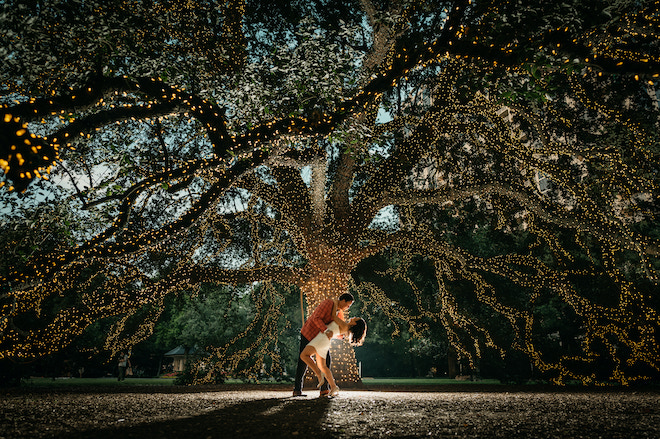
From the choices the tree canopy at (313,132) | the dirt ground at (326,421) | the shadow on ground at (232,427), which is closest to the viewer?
the shadow on ground at (232,427)

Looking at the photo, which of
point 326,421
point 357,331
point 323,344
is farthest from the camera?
point 357,331

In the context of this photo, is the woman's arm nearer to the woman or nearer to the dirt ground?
the woman

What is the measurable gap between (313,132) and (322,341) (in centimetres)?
300

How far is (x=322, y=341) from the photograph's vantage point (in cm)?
538

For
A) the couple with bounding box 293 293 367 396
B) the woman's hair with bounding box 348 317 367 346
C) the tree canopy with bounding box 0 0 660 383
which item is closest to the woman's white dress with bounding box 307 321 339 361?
the couple with bounding box 293 293 367 396

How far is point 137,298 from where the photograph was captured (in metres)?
8.80

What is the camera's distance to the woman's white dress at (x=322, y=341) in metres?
5.35

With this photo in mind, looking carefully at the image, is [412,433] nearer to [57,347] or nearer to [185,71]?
[185,71]

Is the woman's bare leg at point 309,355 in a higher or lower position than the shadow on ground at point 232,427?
higher

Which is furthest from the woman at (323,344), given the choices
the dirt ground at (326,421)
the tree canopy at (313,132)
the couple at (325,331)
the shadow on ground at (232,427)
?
the tree canopy at (313,132)

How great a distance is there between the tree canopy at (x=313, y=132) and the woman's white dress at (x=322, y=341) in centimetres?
254

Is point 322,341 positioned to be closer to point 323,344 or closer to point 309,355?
point 323,344

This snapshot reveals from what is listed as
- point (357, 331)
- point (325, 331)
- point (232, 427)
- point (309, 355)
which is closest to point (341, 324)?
point (325, 331)

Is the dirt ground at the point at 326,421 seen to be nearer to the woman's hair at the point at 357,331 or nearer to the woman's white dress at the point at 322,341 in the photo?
the woman's white dress at the point at 322,341
